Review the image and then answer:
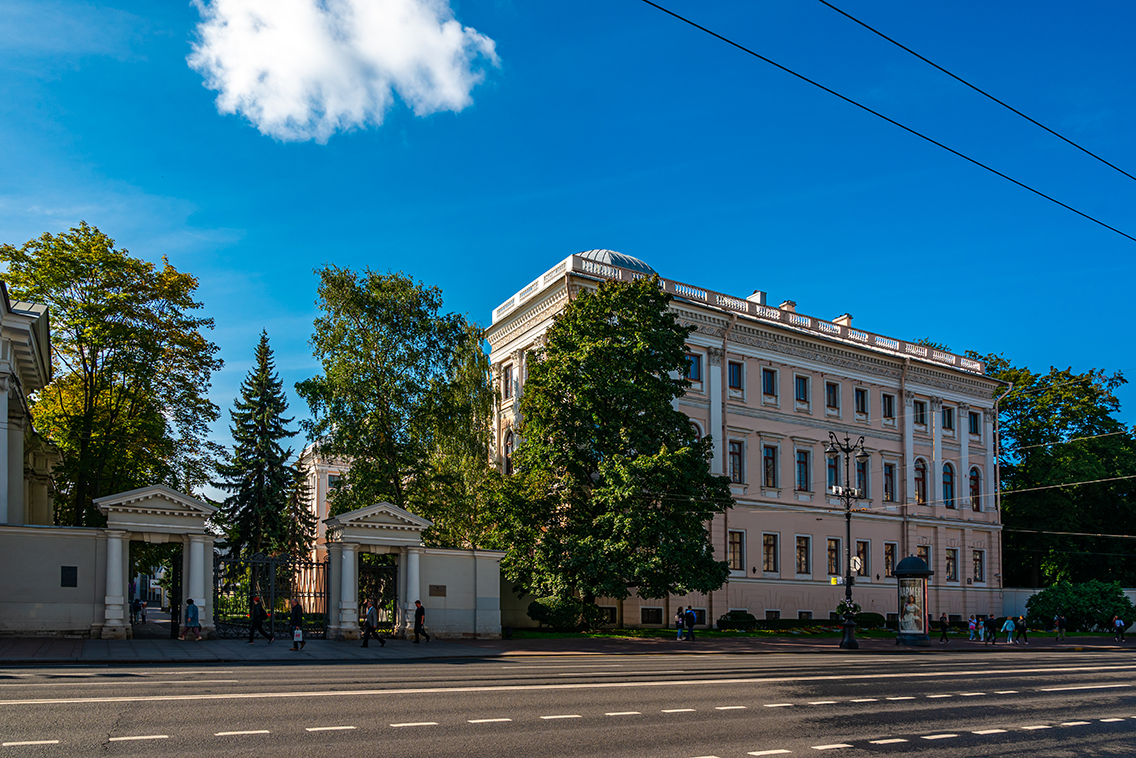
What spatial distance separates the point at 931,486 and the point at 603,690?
4638 cm

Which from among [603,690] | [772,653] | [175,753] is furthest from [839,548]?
[175,753]

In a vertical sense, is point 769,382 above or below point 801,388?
above

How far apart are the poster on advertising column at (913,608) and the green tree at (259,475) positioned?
32.6 meters

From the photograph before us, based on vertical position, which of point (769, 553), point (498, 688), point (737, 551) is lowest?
point (769, 553)

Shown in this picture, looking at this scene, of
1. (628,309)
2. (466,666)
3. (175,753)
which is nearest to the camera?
(175,753)

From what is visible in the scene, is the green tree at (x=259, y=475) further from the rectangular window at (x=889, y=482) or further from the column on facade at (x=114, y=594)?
the rectangular window at (x=889, y=482)

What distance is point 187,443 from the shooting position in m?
40.5

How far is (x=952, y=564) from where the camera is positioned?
57.1 metres

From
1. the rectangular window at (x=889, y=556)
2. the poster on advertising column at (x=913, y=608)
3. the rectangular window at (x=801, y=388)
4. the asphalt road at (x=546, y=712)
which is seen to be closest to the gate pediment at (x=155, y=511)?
the asphalt road at (x=546, y=712)

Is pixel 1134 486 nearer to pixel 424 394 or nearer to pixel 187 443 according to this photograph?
pixel 424 394

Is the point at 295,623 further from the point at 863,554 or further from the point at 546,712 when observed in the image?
the point at 863,554

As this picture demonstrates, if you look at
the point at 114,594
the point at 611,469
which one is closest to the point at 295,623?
the point at 114,594

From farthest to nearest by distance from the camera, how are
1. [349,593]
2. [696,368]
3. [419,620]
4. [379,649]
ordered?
1. [696,368]
2. [349,593]
3. [419,620]
4. [379,649]

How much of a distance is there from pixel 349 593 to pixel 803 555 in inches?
1129
